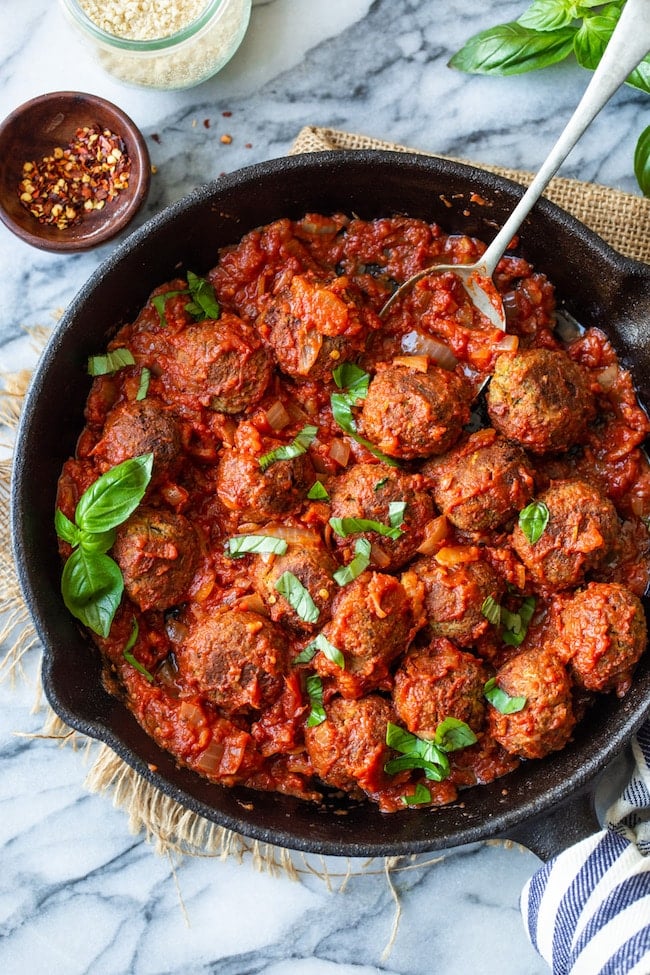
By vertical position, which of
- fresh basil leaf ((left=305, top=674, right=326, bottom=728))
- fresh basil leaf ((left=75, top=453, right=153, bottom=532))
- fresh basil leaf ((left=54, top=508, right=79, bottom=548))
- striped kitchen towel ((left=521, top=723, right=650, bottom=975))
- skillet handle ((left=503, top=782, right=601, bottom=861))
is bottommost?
striped kitchen towel ((left=521, top=723, right=650, bottom=975))

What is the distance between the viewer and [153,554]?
368 centimetres

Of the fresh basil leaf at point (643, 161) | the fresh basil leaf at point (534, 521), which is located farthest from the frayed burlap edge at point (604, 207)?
the fresh basil leaf at point (534, 521)

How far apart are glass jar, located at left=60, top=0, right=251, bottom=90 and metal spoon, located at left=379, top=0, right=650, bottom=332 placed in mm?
1415

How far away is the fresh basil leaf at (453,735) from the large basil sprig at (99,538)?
52.5 inches

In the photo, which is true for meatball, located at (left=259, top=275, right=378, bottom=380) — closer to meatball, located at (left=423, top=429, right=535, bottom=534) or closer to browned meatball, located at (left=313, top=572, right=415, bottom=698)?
meatball, located at (left=423, top=429, right=535, bottom=534)

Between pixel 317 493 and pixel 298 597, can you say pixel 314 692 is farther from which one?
pixel 317 493

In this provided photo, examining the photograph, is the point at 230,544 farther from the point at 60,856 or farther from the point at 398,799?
the point at 60,856

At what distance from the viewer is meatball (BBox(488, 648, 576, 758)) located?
143 inches

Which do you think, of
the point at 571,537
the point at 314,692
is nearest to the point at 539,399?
the point at 571,537

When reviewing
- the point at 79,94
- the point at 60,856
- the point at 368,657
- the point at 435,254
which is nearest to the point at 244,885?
the point at 60,856

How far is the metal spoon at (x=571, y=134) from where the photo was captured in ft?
11.3

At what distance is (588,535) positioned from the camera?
12.0 ft

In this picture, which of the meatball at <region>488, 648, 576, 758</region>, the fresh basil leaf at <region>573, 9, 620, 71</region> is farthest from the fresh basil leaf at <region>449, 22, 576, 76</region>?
the meatball at <region>488, 648, 576, 758</region>

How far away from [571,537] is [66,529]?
1948mm
